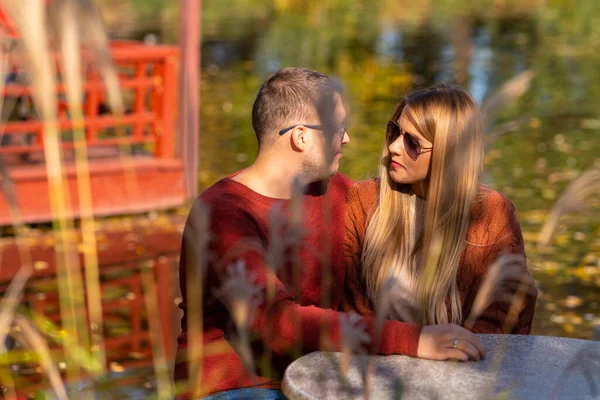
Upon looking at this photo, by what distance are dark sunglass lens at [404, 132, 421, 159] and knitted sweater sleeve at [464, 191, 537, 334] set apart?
301 mm

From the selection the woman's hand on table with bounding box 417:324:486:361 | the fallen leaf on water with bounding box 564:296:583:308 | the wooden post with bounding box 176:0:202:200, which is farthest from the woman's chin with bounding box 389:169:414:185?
→ the wooden post with bounding box 176:0:202:200

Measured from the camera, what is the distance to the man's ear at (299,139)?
10.6 feet

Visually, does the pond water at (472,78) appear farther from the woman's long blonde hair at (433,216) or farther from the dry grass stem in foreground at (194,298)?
the dry grass stem in foreground at (194,298)

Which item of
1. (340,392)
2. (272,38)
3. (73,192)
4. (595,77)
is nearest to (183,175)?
(73,192)

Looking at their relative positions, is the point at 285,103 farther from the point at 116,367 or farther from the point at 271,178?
the point at 116,367

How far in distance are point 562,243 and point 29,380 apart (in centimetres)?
436

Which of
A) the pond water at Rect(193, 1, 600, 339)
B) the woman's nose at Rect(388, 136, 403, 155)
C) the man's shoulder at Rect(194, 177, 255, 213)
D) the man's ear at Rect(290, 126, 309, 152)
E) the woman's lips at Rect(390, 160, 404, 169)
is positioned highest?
the man's ear at Rect(290, 126, 309, 152)

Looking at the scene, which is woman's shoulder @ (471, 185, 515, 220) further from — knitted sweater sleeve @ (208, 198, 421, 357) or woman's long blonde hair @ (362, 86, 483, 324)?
knitted sweater sleeve @ (208, 198, 421, 357)

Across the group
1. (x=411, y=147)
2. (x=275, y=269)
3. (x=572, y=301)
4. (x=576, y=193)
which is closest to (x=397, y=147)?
(x=411, y=147)

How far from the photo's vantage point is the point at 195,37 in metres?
9.32

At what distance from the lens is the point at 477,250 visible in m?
3.32

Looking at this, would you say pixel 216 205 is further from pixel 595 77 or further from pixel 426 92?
pixel 595 77

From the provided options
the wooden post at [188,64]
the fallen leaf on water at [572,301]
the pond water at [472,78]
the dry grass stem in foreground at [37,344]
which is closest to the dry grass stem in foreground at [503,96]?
the pond water at [472,78]

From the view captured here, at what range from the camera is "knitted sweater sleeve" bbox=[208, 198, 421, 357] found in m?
2.62
